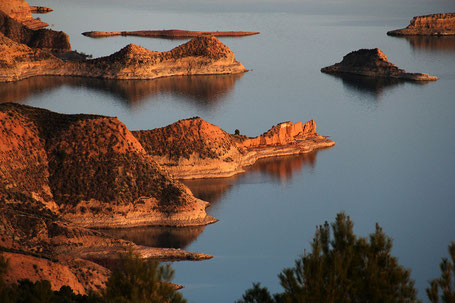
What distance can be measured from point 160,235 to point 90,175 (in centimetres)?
805

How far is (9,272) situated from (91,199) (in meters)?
20.3

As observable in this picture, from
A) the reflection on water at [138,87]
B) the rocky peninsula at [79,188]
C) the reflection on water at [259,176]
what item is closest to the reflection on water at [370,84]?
A: the reflection on water at [138,87]

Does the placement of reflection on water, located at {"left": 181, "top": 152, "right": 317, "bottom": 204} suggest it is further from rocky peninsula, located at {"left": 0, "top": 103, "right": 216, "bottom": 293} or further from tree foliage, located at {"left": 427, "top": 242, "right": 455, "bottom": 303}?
tree foliage, located at {"left": 427, "top": 242, "right": 455, "bottom": 303}

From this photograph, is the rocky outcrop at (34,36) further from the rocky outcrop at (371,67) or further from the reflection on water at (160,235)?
the reflection on water at (160,235)

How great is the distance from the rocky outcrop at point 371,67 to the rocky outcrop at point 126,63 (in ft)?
82.6

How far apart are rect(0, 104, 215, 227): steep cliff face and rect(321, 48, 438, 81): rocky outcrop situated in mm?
97972

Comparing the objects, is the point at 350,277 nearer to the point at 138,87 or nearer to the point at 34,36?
the point at 138,87

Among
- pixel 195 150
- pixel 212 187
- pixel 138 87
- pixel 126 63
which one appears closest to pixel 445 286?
pixel 212 187

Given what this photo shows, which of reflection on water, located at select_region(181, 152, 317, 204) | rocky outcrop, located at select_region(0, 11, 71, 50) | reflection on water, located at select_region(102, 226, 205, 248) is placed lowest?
reflection on water, located at select_region(102, 226, 205, 248)

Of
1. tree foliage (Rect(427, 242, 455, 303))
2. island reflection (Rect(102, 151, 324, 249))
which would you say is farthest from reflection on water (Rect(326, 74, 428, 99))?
tree foliage (Rect(427, 242, 455, 303))

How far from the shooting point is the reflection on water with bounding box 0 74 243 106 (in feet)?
454

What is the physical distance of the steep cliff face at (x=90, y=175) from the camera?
68812 mm

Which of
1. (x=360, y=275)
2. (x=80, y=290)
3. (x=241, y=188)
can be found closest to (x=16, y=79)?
(x=241, y=188)

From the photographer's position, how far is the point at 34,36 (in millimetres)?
187750
